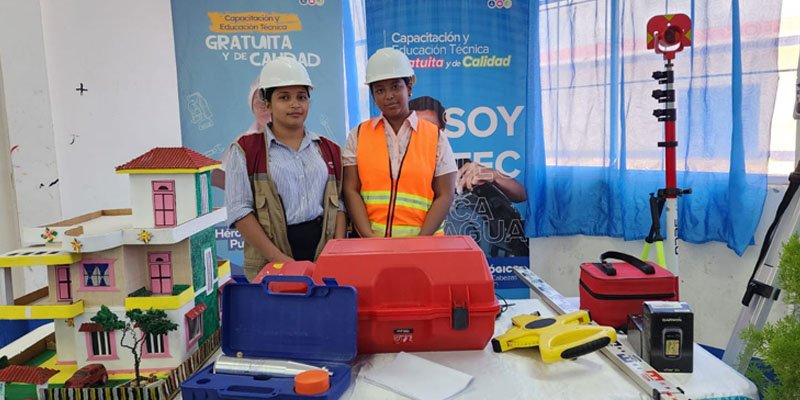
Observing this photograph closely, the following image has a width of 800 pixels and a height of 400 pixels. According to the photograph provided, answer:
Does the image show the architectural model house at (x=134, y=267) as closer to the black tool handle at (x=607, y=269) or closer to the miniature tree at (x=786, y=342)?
the black tool handle at (x=607, y=269)

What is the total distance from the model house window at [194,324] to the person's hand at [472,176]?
7.44 ft

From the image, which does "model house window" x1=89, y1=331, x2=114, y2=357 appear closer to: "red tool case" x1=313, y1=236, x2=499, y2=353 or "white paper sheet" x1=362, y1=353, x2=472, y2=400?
"red tool case" x1=313, y1=236, x2=499, y2=353

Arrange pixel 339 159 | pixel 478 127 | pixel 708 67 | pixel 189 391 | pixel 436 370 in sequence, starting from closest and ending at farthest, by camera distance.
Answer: pixel 189 391 → pixel 436 370 → pixel 339 159 → pixel 708 67 → pixel 478 127

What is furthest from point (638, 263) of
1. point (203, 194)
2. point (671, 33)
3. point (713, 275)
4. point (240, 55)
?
point (240, 55)

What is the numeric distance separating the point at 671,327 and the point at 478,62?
8.04ft

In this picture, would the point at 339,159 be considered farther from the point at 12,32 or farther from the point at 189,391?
the point at 12,32

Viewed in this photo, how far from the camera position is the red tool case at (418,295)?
136cm

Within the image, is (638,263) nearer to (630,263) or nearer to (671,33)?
(630,263)

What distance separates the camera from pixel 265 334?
133 cm

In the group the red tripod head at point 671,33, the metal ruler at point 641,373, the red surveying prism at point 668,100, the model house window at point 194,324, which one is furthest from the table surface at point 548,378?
the red tripod head at point 671,33

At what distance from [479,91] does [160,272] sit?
2478mm

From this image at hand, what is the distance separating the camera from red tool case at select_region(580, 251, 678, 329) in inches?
60.1

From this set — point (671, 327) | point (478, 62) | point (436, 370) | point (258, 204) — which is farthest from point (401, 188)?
point (478, 62)

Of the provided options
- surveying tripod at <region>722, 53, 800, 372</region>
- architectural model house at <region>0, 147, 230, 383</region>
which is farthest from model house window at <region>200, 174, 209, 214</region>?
surveying tripod at <region>722, 53, 800, 372</region>
